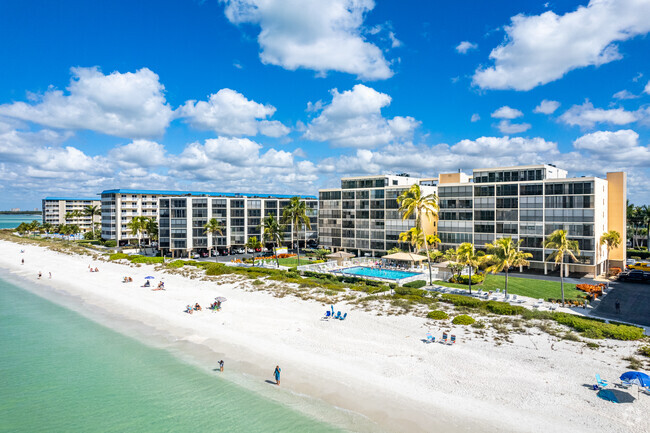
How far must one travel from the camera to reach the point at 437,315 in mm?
38062

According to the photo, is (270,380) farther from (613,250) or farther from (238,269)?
(613,250)

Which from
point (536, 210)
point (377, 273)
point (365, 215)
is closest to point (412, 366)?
point (377, 273)

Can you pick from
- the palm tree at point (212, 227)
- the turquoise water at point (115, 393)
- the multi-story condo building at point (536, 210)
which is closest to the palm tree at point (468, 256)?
the multi-story condo building at point (536, 210)

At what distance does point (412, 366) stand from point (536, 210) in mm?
50246

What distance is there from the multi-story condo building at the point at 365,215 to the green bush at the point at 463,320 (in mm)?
44937

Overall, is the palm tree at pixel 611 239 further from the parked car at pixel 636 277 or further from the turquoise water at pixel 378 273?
the turquoise water at pixel 378 273

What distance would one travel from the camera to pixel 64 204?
185 m

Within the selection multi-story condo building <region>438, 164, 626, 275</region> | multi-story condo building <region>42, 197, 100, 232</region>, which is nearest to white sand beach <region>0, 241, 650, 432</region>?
multi-story condo building <region>438, 164, 626, 275</region>

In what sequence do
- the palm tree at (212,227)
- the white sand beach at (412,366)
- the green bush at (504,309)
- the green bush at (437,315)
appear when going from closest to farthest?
1. the white sand beach at (412,366)
2. the green bush at (437,315)
3. the green bush at (504,309)
4. the palm tree at (212,227)

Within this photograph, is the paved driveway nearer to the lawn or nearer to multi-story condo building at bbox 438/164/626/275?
the lawn

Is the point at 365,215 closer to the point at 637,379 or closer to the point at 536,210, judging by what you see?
the point at 536,210

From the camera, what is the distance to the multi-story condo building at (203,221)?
92000mm

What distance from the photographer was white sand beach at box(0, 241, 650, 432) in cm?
2123

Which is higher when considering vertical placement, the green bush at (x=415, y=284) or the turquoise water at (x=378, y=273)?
the green bush at (x=415, y=284)
